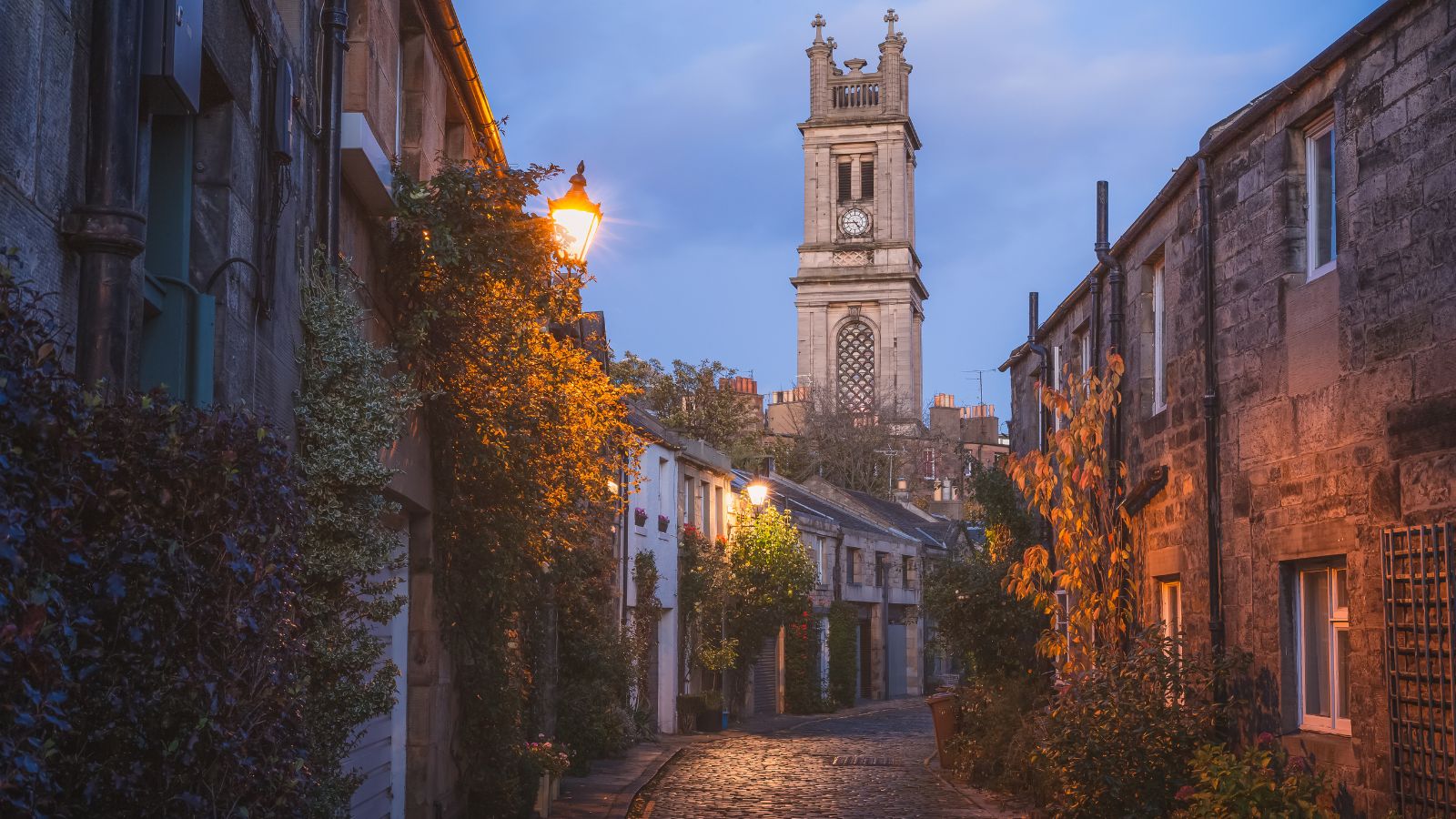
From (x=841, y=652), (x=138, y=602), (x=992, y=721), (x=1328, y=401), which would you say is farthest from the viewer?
(x=841, y=652)

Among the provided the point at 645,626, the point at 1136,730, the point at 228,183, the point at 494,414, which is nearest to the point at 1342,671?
the point at 1136,730

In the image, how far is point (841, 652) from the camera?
39562 millimetres

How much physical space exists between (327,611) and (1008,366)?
16.1m

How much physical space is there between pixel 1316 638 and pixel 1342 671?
47 cm

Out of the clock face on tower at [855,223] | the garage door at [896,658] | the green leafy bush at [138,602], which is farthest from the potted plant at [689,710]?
the clock face on tower at [855,223]

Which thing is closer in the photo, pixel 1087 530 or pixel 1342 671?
pixel 1342 671

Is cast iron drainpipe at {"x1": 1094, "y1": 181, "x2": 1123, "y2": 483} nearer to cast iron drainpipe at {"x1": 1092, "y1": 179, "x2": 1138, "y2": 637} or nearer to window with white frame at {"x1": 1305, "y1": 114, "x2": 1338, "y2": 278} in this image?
cast iron drainpipe at {"x1": 1092, "y1": 179, "x2": 1138, "y2": 637}

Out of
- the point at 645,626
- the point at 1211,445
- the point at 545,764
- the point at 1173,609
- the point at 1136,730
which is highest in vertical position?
the point at 1211,445

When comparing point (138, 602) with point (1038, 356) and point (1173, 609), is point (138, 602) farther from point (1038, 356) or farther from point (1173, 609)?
point (1038, 356)

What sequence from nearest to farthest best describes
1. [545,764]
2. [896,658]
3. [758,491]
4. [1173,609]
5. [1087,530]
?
[1173,609] < [1087,530] < [545,764] < [758,491] < [896,658]

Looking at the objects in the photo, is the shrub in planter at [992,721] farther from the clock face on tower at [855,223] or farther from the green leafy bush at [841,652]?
the clock face on tower at [855,223]

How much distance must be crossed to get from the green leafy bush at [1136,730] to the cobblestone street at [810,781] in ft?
10.2

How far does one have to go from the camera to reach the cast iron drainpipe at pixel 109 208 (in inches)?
199

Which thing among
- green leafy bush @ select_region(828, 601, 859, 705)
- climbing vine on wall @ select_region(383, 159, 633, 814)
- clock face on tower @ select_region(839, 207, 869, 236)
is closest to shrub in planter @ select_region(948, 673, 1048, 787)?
climbing vine on wall @ select_region(383, 159, 633, 814)
